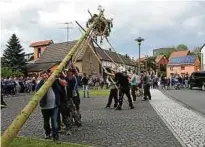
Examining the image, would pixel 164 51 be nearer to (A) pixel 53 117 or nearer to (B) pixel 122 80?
(B) pixel 122 80

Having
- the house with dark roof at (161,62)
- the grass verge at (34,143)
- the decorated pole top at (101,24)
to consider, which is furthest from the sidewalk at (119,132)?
the house with dark roof at (161,62)

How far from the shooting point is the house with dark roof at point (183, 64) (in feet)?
398

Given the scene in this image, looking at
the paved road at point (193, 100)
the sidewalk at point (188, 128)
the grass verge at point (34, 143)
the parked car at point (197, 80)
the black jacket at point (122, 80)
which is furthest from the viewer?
the parked car at point (197, 80)

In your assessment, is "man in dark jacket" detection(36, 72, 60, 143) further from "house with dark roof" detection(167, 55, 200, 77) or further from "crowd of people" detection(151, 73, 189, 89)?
"house with dark roof" detection(167, 55, 200, 77)

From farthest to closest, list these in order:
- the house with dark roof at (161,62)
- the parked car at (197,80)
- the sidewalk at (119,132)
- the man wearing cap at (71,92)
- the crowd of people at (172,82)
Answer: the house with dark roof at (161,62), the crowd of people at (172,82), the parked car at (197,80), the man wearing cap at (71,92), the sidewalk at (119,132)

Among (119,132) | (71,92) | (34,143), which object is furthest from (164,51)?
(34,143)

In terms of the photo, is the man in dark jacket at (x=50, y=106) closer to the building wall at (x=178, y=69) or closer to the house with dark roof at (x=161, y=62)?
the building wall at (x=178, y=69)

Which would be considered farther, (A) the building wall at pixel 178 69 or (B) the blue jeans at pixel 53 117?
(A) the building wall at pixel 178 69

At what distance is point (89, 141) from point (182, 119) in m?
5.77

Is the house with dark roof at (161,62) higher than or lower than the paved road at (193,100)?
higher

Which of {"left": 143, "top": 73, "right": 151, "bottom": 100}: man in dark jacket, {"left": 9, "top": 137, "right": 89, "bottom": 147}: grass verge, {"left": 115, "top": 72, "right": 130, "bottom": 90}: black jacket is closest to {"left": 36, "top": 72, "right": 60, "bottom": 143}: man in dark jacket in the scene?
{"left": 9, "top": 137, "right": 89, "bottom": 147}: grass verge

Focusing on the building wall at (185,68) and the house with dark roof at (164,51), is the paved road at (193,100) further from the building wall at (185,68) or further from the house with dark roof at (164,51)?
the house with dark roof at (164,51)

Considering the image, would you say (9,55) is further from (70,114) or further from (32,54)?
(70,114)

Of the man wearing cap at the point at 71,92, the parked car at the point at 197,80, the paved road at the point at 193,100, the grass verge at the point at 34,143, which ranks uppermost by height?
the parked car at the point at 197,80
